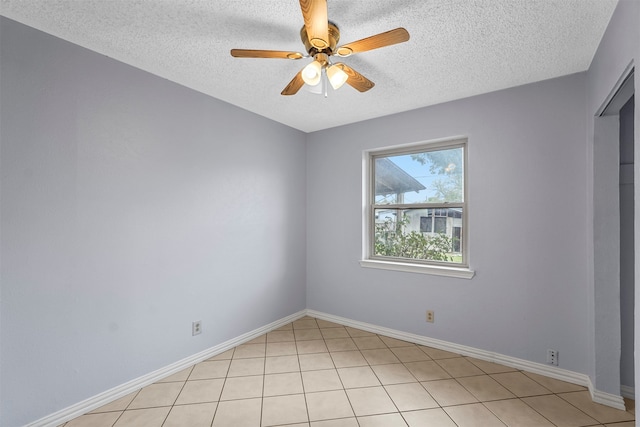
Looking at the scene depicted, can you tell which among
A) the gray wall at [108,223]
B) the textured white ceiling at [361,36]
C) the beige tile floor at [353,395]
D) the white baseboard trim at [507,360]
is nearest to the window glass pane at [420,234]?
the white baseboard trim at [507,360]

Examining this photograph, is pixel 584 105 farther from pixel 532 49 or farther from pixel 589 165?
pixel 532 49

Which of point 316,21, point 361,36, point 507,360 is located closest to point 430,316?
point 507,360

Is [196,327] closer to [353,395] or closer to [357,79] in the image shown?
[353,395]

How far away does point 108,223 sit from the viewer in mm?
2059

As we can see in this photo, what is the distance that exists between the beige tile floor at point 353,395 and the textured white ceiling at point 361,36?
241 cm

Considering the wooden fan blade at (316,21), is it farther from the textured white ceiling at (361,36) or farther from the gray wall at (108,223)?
the gray wall at (108,223)

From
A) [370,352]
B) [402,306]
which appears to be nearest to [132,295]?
[370,352]

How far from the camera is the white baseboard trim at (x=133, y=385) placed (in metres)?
1.80

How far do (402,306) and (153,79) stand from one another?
3107 mm

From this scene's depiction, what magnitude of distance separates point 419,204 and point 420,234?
0.32 m

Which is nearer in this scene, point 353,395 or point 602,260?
point 602,260

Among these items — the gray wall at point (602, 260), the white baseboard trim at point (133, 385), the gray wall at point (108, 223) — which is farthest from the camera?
the gray wall at point (602, 260)

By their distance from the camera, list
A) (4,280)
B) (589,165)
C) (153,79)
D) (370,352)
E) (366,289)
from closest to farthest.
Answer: (4,280), (589,165), (153,79), (370,352), (366,289)

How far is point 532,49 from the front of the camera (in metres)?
1.96
